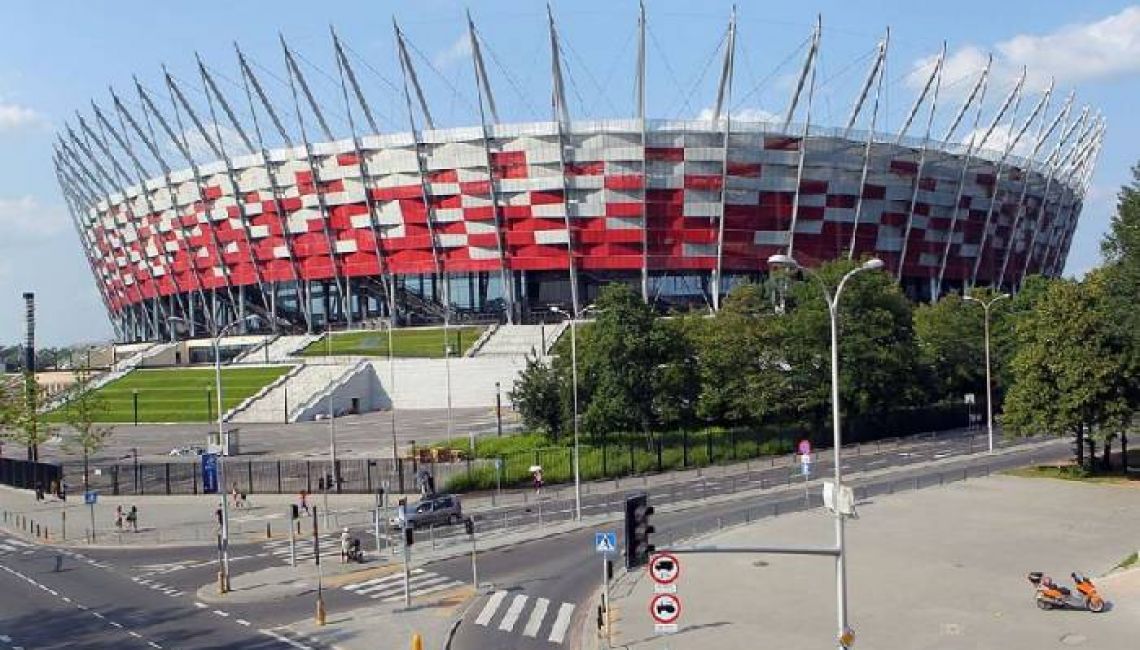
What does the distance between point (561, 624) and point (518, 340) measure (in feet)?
→ 250

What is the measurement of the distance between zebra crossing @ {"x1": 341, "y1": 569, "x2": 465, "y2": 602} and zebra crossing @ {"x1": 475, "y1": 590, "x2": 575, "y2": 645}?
2.37 m

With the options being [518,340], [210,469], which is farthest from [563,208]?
[210,469]

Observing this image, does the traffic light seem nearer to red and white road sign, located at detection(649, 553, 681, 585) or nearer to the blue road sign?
red and white road sign, located at detection(649, 553, 681, 585)

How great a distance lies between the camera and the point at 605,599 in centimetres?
2475

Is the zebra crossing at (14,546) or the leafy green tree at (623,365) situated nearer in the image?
the zebra crossing at (14,546)

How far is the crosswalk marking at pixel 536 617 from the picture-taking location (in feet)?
86.2

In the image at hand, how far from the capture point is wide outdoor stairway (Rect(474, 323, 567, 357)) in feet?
325

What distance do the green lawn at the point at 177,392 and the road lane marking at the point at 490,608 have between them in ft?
218

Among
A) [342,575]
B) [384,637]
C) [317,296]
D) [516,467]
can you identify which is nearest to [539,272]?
[317,296]

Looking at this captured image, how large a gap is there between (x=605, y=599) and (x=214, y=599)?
13.5 meters

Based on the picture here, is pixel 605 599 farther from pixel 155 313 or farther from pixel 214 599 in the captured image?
pixel 155 313

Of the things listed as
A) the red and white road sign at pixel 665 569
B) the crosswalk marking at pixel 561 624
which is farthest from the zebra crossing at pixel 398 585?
the red and white road sign at pixel 665 569

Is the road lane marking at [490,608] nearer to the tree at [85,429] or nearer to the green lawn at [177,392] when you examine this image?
the tree at [85,429]

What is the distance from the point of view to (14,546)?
150ft
